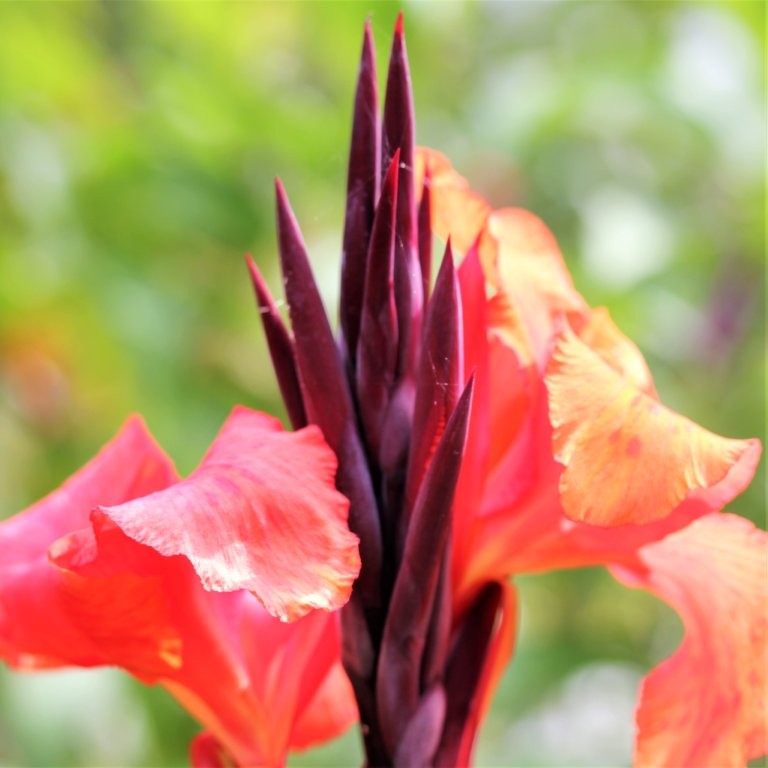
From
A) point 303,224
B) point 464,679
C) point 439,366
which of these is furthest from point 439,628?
point 303,224

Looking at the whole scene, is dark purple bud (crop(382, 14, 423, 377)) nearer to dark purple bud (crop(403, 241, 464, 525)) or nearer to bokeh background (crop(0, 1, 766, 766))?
dark purple bud (crop(403, 241, 464, 525))

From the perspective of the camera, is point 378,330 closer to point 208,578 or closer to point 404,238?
point 404,238

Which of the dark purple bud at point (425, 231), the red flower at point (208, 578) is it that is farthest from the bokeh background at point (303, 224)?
the dark purple bud at point (425, 231)

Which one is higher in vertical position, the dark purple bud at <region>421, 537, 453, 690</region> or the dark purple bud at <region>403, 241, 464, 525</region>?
the dark purple bud at <region>403, 241, 464, 525</region>

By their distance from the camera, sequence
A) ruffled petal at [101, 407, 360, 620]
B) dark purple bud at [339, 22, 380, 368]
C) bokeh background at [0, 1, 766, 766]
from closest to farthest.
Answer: ruffled petal at [101, 407, 360, 620] → dark purple bud at [339, 22, 380, 368] → bokeh background at [0, 1, 766, 766]

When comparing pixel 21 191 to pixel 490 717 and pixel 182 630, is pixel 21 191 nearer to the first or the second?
pixel 490 717

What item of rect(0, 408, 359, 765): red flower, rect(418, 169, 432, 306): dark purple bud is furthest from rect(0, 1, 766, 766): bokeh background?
rect(418, 169, 432, 306): dark purple bud

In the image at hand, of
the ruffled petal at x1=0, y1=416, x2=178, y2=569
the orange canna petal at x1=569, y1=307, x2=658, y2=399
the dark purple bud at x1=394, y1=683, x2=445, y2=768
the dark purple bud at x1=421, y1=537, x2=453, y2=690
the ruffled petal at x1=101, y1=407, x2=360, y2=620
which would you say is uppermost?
the orange canna petal at x1=569, y1=307, x2=658, y2=399

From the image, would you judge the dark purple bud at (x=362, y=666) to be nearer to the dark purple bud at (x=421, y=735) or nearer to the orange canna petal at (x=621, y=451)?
the dark purple bud at (x=421, y=735)
